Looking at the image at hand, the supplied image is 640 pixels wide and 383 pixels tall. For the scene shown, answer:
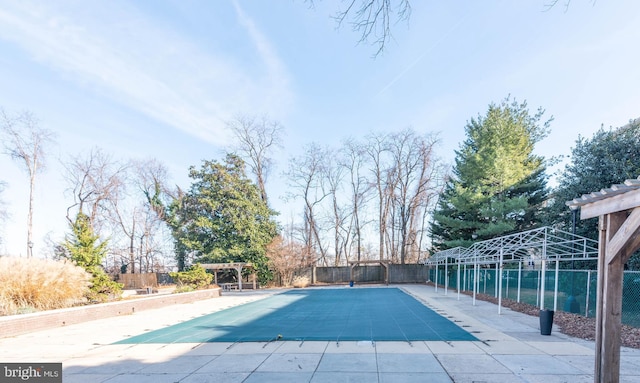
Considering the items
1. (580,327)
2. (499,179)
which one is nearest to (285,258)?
(499,179)

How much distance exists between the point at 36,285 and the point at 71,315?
56.3 inches

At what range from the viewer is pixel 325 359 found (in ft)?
18.0

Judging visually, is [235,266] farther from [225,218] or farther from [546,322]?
[546,322]

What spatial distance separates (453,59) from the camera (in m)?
6.78

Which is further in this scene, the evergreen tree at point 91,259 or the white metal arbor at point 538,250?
the evergreen tree at point 91,259

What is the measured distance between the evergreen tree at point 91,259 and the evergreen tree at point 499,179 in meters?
19.7

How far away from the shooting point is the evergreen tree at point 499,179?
1966 centimetres

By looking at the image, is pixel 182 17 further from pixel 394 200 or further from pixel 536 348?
pixel 394 200

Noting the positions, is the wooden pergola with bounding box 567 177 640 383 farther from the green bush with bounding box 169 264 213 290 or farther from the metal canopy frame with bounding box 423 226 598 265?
the green bush with bounding box 169 264 213 290

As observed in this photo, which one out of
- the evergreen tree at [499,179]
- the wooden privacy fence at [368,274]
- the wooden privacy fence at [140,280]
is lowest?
the wooden privacy fence at [140,280]

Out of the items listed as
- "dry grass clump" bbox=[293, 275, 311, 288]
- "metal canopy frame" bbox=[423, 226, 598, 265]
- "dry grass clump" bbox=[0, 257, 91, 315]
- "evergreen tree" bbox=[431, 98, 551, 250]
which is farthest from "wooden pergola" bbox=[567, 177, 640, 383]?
"dry grass clump" bbox=[293, 275, 311, 288]

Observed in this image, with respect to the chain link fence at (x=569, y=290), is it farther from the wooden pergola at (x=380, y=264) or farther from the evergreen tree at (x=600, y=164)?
the wooden pergola at (x=380, y=264)
